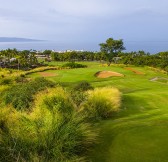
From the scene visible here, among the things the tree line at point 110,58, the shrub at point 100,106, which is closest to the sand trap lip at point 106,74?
the tree line at point 110,58

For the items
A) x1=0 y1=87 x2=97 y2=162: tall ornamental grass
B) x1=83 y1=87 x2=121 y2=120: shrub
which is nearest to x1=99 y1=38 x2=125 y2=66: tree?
x1=83 y1=87 x2=121 y2=120: shrub

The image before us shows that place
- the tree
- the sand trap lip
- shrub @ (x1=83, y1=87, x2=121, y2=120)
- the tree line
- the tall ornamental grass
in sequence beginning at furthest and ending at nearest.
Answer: the tree line, the tree, the sand trap lip, shrub @ (x1=83, y1=87, x2=121, y2=120), the tall ornamental grass

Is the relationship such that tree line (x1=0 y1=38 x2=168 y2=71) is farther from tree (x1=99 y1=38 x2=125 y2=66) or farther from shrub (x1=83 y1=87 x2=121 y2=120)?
shrub (x1=83 y1=87 x2=121 y2=120)

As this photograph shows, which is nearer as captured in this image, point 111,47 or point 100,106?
point 100,106

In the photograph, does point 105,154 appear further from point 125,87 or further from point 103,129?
point 125,87

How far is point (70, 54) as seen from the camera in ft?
319

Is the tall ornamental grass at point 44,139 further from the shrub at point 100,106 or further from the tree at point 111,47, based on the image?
the tree at point 111,47

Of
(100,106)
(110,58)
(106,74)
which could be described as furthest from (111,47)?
(100,106)

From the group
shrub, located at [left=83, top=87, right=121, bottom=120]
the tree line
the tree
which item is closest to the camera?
shrub, located at [left=83, top=87, right=121, bottom=120]

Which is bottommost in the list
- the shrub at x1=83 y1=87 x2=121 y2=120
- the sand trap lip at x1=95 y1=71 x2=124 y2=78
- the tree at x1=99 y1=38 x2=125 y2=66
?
the sand trap lip at x1=95 y1=71 x2=124 y2=78

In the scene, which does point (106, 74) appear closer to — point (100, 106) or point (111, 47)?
point (111, 47)

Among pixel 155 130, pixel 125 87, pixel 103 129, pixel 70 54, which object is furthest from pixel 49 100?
pixel 70 54

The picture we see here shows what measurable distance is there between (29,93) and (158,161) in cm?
1084

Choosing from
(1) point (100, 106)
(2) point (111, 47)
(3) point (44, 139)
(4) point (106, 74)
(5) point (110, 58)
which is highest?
(2) point (111, 47)
